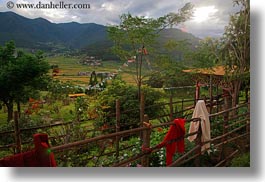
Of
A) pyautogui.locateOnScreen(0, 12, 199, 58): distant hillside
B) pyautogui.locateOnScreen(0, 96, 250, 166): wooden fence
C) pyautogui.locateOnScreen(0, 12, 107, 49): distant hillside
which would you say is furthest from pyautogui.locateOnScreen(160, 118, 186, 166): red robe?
pyautogui.locateOnScreen(0, 12, 107, 49): distant hillside

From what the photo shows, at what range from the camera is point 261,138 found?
322cm

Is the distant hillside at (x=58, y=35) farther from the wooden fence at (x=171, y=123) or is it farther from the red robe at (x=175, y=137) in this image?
the red robe at (x=175, y=137)

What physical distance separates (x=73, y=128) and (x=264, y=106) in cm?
176

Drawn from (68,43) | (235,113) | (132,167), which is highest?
(68,43)

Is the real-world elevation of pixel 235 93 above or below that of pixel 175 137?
above

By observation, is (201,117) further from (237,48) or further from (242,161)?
(237,48)

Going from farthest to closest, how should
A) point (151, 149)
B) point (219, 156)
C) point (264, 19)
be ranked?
1. point (219, 156)
2. point (264, 19)
3. point (151, 149)

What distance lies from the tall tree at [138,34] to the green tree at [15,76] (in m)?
0.78

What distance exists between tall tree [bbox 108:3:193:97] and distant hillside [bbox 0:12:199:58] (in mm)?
73

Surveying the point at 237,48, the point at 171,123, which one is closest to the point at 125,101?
the point at 171,123

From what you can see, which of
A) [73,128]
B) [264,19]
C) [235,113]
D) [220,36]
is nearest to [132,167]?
[73,128]

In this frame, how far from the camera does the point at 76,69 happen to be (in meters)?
3.21

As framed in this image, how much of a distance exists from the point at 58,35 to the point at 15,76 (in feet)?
2.01

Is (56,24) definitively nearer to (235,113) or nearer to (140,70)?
(140,70)
